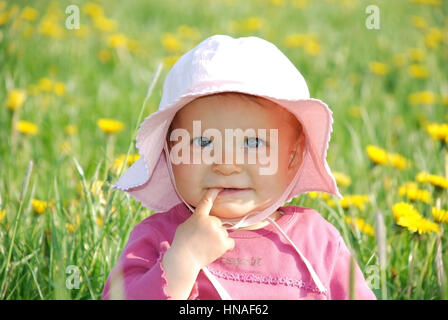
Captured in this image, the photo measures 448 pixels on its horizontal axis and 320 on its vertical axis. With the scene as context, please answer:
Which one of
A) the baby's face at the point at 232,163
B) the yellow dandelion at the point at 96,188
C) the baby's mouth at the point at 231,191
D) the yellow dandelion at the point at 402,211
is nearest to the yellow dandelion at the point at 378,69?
the yellow dandelion at the point at 402,211

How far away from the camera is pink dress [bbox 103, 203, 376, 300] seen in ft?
4.37

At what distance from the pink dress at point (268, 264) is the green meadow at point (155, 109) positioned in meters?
0.12

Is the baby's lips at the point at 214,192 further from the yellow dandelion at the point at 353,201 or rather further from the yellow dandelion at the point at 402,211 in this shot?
the yellow dandelion at the point at 353,201

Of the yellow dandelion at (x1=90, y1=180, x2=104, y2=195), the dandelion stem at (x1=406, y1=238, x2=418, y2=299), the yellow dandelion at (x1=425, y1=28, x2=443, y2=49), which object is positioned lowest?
the dandelion stem at (x1=406, y1=238, x2=418, y2=299)

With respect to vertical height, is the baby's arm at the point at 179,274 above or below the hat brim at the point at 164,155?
below

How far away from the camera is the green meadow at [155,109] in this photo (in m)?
1.68

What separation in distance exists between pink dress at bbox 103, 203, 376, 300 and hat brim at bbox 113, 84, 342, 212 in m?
0.13

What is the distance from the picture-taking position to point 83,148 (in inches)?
110

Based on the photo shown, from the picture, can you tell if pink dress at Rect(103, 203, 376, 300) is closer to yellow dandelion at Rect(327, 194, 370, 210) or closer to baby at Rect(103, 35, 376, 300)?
baby at Rect(103, 35, 376, 300)

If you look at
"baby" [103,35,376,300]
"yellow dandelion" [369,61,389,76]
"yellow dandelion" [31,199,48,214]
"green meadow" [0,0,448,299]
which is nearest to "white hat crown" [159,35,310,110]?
"baby" [103,35,376,300]

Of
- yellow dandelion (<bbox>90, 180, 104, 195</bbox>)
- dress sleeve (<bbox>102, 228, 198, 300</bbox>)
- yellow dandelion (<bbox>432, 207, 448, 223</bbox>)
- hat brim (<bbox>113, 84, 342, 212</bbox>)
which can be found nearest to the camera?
dress sleeve (<bbox>102, 228, 198, 300</bbox>)

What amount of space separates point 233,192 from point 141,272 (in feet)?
0.85

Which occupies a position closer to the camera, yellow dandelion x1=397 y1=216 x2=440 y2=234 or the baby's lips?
the baby's lips

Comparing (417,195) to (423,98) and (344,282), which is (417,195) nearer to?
(344,282)
